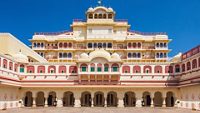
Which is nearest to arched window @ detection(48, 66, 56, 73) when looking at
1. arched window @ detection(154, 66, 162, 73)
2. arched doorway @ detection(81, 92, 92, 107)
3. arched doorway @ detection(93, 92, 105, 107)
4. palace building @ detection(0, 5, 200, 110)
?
palace building @ detection(0, 5, 200, 110)

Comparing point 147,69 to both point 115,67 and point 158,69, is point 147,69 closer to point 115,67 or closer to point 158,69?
point 158,69

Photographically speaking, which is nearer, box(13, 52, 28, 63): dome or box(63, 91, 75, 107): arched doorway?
box(13, 52, 28, 63): dome

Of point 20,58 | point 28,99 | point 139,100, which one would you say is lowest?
point 139,100

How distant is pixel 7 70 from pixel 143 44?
30.9 metres

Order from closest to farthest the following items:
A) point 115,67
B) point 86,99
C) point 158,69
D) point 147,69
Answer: point 115,67
point 158,69
point 147,69
point 86,99

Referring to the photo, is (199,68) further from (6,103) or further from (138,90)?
(6,103)

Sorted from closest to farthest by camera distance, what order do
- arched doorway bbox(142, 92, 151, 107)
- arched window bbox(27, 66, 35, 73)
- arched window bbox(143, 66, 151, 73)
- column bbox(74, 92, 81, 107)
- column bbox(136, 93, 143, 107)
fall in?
column bbox(74, 92, 81, 107) < column bbox(136, 93, 143, 107) < arched window bbox(27, 66, 35, 73) < arched window bbox(143, 66, 151, 73) < arched doorway bbox(142, 92, 151, 107)

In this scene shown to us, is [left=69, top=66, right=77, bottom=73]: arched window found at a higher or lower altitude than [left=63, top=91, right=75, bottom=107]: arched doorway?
higher

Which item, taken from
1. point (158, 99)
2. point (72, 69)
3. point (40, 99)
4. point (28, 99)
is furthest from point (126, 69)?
point (28, 99)

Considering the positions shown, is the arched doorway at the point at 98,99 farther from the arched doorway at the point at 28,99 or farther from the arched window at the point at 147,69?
the arched doorway at the point at 28,99

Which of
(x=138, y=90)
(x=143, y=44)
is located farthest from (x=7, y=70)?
(x=143, y=44)

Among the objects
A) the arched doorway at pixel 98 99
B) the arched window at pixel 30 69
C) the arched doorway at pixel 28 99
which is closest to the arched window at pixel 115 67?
the arched doorway at pixel 98 99

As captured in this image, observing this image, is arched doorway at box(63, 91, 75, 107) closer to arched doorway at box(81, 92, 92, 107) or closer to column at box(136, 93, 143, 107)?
arched doorway at box(81, 92, 92, 107)

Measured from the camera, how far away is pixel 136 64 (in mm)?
57531
